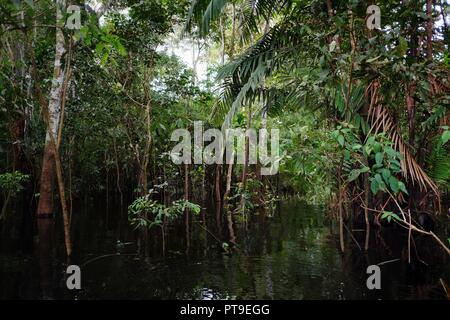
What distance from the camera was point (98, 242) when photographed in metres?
7.49

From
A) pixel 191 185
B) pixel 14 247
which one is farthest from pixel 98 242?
pixel 191 185

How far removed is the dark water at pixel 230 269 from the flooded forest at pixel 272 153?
0.03m

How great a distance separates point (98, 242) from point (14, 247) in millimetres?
1433

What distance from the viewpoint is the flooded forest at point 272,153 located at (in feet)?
15.9

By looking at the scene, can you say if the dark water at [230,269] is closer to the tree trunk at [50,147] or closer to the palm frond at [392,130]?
the palm frond at [392,130]

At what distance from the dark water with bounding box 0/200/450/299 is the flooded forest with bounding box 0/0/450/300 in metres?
0.03

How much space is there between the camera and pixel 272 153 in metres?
7.77
